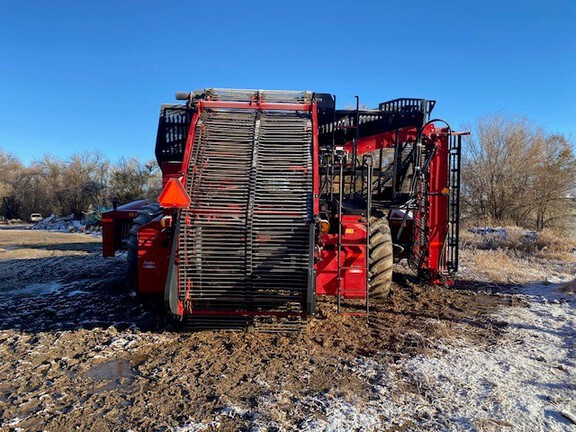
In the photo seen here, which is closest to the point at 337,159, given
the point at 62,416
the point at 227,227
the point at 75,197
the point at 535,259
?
the point at 227,227

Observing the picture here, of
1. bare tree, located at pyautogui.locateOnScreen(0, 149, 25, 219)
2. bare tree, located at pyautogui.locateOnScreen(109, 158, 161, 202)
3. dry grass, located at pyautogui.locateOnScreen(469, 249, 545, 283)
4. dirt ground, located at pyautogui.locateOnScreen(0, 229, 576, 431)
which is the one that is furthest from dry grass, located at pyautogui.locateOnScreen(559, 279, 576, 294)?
bare tree, located at pyautogui.locateOnScreen(0, 149, 25, 219)

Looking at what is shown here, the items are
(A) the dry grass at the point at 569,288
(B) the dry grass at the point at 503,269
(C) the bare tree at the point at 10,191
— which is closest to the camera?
(A) the dry grass at the point at 569,288

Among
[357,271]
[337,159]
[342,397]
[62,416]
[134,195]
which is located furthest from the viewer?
[134,195]

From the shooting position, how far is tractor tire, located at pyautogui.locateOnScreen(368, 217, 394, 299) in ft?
19.3

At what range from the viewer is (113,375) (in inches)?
156

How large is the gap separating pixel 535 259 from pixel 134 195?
29.2 meters

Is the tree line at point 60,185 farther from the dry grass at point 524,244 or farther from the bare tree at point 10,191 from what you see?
the dry grass at point 524,244

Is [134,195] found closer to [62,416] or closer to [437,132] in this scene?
[437,132]

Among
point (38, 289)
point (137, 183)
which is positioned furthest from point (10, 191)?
point (38, 289)

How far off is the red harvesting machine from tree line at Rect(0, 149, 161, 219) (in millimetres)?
30560

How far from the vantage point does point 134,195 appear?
33844 millimetres

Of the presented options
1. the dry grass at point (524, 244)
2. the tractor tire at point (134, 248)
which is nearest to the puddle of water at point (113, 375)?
the tractor tire at point (134, 248)

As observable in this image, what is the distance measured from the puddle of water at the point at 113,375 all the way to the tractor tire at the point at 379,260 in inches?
127

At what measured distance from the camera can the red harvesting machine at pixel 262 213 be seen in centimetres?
458
